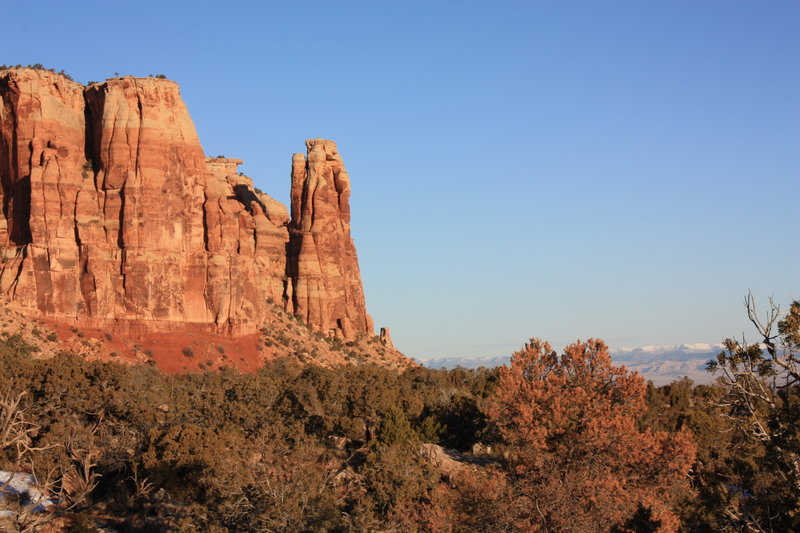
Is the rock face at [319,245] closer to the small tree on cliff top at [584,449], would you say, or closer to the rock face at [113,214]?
the rock face at [113,214]

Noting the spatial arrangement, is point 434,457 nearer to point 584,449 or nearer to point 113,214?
point 584,449

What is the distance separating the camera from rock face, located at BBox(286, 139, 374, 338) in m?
97.6

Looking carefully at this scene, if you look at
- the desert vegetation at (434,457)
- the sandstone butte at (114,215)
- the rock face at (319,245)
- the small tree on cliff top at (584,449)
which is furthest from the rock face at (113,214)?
the small tree on cliff top at (584,449)

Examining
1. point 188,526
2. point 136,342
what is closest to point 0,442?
point 188,526

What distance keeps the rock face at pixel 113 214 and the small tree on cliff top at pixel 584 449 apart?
4609 cm

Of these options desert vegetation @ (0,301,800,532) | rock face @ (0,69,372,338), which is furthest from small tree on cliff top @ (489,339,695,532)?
rock face @ (0,69,372,338)

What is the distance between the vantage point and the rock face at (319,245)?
3844 inches

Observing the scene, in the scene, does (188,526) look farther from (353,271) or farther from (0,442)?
(353,271)

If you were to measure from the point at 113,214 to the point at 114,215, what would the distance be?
0.11m

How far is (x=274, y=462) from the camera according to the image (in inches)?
1352

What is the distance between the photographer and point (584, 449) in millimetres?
32562

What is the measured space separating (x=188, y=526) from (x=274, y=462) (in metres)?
4.96

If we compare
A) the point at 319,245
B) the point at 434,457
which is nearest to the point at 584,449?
the point at 434,457

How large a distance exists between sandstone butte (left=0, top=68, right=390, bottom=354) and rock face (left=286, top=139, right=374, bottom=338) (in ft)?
38.1
